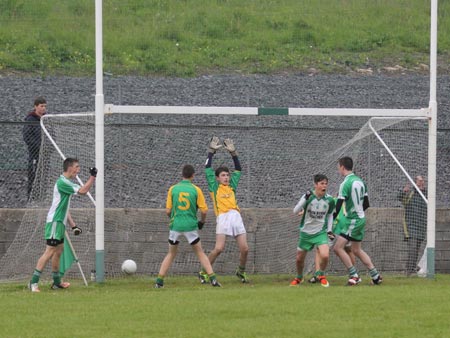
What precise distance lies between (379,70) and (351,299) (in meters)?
15.7

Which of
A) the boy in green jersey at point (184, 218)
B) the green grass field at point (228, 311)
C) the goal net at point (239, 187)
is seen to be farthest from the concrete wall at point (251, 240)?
the boy in green jersey at point (184, 218)

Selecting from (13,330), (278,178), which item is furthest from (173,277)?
(13,330)

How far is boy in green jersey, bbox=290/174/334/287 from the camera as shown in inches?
648

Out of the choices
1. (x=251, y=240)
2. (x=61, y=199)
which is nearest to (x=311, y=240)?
(x=251, y=240)

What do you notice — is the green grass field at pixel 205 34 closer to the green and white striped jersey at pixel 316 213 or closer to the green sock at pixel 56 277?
the green and white striped jersey at pixel 316 213

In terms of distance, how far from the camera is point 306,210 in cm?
1659

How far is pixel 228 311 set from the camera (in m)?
13.2

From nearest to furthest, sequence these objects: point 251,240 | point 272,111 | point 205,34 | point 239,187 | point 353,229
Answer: point 353,229, point 272,111, point 251,240, point 239,187, point 205,34

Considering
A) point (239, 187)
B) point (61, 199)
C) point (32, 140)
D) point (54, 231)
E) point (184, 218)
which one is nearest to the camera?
point (54, 231)

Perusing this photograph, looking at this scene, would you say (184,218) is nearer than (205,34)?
Yes

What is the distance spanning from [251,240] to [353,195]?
105 inches

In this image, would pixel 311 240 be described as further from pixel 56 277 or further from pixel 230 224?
pixel 56 277

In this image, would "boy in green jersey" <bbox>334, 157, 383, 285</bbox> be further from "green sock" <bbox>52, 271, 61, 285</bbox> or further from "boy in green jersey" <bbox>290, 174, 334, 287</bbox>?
"green sock" <bbox>52, 271, 61, 285</bbox>

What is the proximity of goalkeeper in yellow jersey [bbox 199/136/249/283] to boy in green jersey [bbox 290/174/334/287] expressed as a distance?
3.64 feet
